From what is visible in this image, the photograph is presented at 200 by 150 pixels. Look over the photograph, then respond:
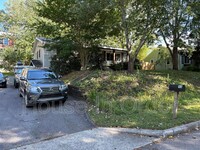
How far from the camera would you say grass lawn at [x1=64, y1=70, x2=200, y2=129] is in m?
6.58

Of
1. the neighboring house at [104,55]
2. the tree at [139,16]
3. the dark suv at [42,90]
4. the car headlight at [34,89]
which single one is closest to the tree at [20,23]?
the neighboring house at [104,55]

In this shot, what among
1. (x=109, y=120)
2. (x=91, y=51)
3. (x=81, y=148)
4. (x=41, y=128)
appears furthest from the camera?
(x=91, y=51)

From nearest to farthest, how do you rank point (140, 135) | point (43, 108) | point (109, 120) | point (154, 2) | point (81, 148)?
point (81, 148) → point (140, 135) → point (109, 120) → point (43, 108) → point (154, 2)

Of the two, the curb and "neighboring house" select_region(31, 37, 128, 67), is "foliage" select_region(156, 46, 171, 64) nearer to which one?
"neighboring house" select_region(31, 37, 128, 67)

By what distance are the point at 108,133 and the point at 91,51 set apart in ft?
45.2

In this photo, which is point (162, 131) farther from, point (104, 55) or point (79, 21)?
point (104, 55)

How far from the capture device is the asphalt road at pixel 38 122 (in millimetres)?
5594

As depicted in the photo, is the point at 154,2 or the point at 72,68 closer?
the point at 154,2

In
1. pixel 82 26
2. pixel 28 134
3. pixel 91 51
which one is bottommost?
pixel 28 134

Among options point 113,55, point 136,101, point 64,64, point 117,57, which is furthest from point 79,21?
point 117,57

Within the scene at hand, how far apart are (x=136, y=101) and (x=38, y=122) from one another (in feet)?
13.2

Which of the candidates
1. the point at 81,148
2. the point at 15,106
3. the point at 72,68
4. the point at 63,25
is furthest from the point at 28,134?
the point at 72,68

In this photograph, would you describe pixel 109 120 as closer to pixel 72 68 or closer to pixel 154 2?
pixel 154 2

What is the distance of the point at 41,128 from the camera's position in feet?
20.8
